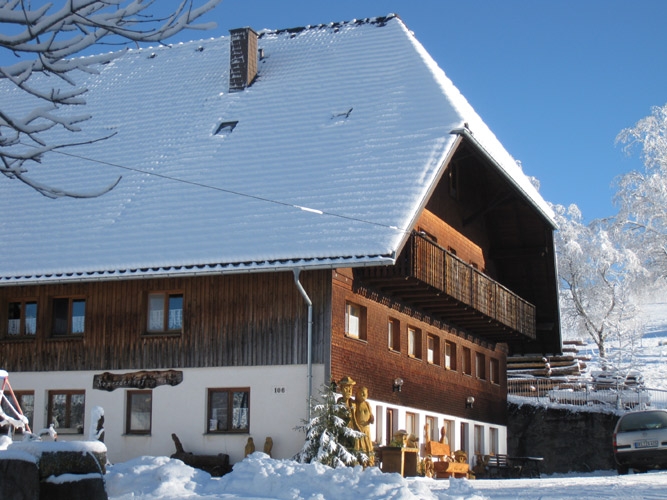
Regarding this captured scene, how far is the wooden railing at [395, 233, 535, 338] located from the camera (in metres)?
23.2

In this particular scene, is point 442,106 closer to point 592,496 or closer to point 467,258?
point 467,258

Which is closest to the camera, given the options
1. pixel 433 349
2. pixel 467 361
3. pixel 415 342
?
pixel 415 342

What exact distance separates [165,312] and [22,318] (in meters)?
3.95

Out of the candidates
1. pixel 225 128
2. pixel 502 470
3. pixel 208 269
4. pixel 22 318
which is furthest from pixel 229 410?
pixel 502 470

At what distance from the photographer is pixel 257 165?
1008 inches

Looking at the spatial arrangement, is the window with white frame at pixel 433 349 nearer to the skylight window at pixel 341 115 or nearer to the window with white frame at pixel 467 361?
the window with white frame at pixel 467 361

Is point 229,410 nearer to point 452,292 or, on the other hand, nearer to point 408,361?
point 408,361

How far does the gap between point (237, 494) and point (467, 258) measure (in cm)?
1863

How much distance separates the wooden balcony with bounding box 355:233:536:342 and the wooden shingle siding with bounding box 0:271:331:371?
188 centimetres

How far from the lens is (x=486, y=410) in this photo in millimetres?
32938

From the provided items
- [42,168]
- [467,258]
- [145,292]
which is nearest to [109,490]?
[145,292]

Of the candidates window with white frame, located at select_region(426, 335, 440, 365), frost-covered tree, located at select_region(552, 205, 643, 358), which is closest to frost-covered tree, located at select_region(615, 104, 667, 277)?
frost-covered tree, located at select_region(552, 205, 643, 358)

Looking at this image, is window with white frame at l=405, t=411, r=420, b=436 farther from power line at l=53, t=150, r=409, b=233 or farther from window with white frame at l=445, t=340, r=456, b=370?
power line at l=53, t=150, r=409, b=233

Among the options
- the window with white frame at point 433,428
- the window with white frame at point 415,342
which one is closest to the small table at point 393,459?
the window with white frame at point 415,342
